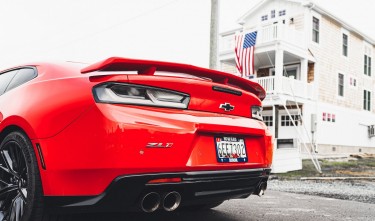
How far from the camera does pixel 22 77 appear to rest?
3332 mm

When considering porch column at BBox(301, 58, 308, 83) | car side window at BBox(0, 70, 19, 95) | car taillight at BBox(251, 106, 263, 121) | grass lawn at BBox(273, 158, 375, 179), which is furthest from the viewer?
porch column at BBox(301, 58, 308, 83)

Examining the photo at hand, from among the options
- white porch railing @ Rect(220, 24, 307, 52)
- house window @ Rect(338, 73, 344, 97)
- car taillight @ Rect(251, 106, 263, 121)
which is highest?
white porch railing @ Rect(220, 24, 307, 52)

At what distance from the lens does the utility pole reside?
12.4m

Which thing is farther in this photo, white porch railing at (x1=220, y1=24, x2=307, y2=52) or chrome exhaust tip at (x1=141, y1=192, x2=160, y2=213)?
white porch railing at (x1=220, y1=24, x2=307, y2=52)

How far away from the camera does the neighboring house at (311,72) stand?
1933 cm

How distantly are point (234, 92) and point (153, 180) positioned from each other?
107cm

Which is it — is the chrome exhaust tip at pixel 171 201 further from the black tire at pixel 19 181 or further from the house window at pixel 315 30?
the house window at pixel 315 30

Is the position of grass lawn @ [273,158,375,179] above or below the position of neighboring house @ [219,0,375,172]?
below

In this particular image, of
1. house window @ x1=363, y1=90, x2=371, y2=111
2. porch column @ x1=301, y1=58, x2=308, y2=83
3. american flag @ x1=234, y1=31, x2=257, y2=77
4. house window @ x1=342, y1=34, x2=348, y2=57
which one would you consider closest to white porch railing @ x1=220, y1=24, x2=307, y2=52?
porch column @ x1=301, y1=58, x2=308, y2=83

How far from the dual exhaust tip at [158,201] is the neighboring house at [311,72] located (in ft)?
51.3

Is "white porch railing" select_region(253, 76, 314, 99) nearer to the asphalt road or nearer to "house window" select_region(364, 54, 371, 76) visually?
"house window" select_region(364, 54, 371, 76)

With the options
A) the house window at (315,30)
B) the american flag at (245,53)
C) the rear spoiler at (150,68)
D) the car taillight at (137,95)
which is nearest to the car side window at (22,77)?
the rear spoiler at (150,68)

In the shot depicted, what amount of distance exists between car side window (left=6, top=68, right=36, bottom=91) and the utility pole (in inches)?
362

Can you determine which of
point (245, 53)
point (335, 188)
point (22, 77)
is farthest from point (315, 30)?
point (22, 77)
